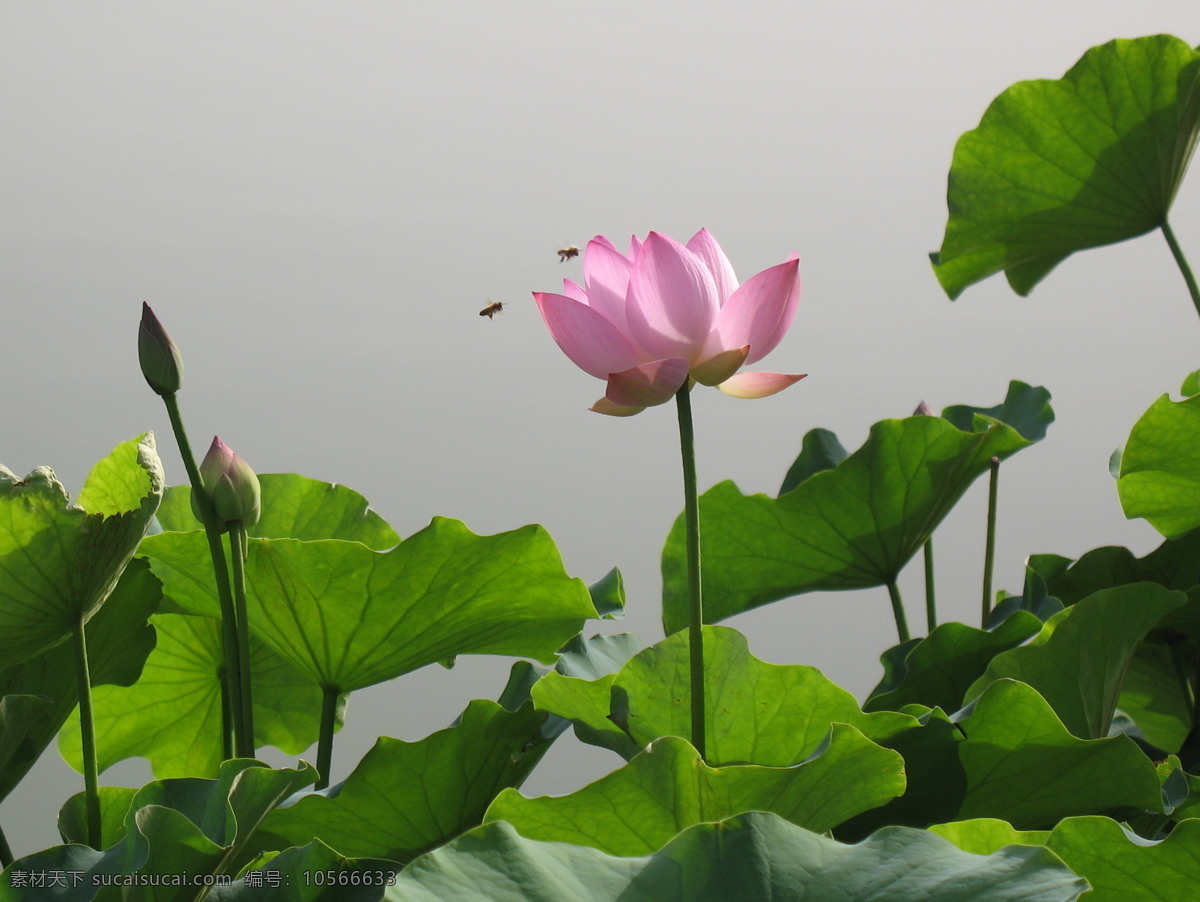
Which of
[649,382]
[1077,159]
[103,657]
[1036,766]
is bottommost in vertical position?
[1036,766]

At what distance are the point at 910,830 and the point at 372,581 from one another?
376mm

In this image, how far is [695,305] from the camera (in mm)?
488

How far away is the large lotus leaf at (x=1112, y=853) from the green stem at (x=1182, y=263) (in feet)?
1.72

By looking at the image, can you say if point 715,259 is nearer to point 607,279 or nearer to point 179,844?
point 607,279

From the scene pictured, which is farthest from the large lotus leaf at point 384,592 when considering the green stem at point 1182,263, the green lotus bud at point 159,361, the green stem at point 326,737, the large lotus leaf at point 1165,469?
the green stem at point 1182,263

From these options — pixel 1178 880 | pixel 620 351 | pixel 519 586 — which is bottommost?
pixel 1178 880

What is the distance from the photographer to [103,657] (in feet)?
2.30

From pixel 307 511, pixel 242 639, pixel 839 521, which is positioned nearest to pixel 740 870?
pixel 242 639

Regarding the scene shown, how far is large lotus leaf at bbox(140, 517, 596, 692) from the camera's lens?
64 cm

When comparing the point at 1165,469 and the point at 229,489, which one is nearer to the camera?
the point at 229,489

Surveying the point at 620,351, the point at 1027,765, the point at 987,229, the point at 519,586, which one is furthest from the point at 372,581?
the point at 987,229

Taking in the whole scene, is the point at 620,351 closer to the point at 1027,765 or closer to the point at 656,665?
the point at 656,665

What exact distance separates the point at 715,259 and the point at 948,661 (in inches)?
12.7

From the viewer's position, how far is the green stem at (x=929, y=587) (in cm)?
85
